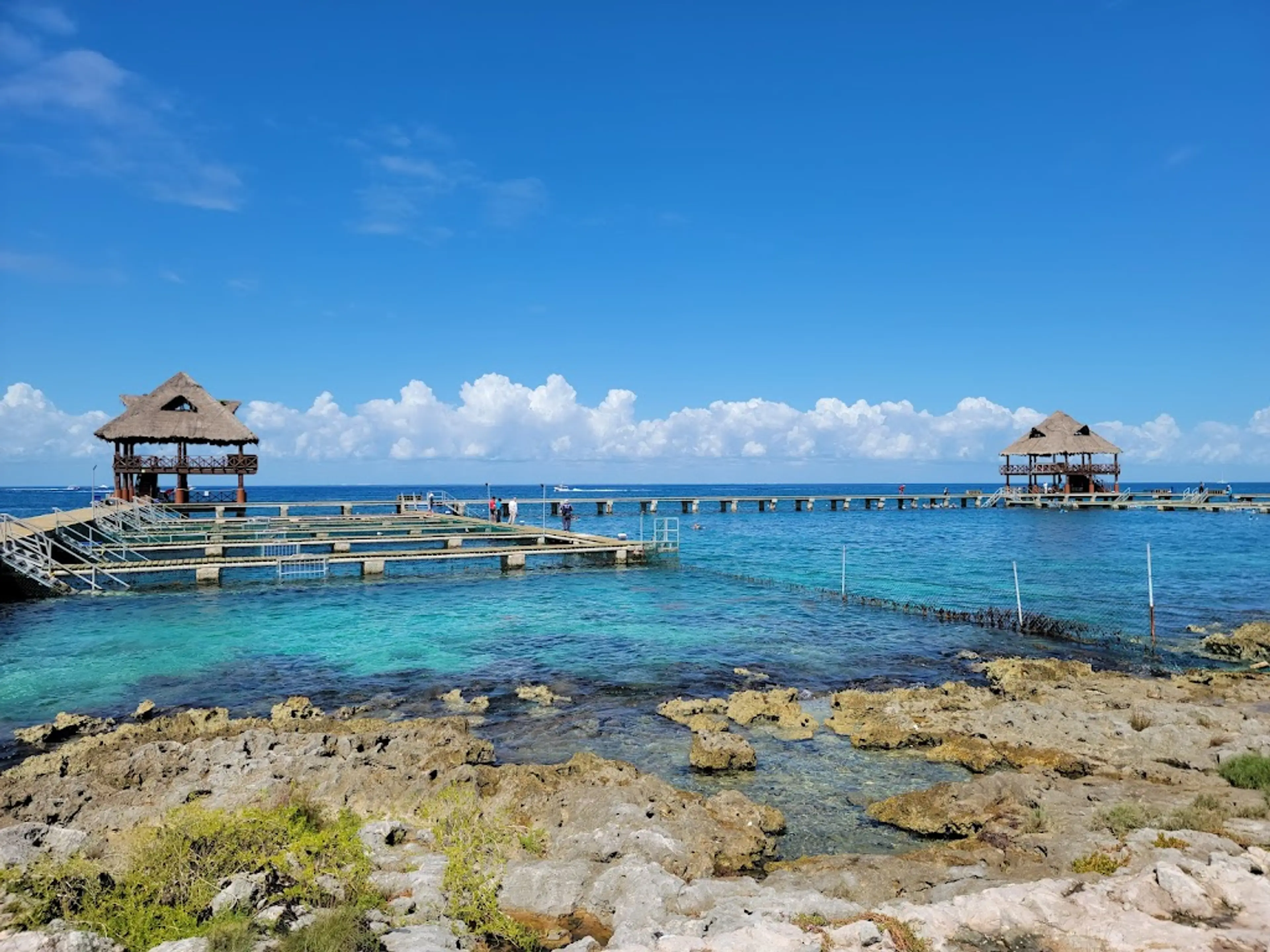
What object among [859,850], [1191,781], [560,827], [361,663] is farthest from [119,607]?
[1191,781]

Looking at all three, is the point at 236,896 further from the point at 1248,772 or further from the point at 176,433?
the point at 176,433

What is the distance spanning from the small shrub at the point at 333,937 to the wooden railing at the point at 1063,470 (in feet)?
248

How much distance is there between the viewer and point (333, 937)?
5.24 metres

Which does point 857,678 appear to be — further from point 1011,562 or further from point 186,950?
point 1011,562

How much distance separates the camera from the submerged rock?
53.7 ft

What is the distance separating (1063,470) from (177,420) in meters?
73.3

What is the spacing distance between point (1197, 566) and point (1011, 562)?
706 cm

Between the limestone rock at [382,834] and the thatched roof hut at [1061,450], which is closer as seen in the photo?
the limestone rock at [382,834]

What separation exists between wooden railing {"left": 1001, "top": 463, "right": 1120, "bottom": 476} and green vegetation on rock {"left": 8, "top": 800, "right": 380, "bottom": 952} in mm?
74968

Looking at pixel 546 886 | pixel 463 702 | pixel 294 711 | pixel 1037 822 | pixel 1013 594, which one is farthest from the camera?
pixel 1013 594

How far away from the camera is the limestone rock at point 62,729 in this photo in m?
11.4

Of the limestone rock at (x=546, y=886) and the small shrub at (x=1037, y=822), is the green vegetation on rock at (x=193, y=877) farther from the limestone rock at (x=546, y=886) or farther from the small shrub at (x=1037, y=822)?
the small shrub at (x=1037, y=822)

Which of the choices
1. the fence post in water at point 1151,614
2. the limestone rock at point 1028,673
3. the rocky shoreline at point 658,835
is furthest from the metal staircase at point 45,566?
the fence post in water at point 1151,614

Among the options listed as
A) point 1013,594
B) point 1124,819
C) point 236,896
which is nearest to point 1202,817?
point 1124,819
